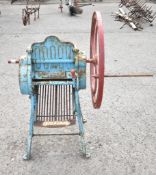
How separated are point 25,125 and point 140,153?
63.5 inches

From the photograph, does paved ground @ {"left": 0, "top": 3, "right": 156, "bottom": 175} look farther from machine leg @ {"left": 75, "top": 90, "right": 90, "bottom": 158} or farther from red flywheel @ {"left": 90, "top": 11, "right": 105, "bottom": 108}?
red flywheel @ {"left": 90, "top": 11, "right": 105, "bottom": 108}

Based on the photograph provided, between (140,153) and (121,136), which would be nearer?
(140,153)

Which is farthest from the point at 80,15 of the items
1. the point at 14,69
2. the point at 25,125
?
the point at 25,125

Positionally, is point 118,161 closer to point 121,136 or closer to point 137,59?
point 121,136

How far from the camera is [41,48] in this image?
380cm

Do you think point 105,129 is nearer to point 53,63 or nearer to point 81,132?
point 81,132

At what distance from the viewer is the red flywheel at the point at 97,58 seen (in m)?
2.99

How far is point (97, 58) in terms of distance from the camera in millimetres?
3555

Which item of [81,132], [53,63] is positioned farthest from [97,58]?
[81,132]

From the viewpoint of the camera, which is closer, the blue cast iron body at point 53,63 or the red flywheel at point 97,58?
the red flywheel at point 97,58

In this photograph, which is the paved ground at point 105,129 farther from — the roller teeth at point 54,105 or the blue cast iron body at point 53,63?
the blue cast iron body at point 53,63

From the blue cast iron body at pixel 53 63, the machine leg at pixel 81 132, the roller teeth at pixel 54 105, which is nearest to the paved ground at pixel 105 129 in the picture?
the machine leg at pixel 81 132

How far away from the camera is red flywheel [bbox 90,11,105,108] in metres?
2.99

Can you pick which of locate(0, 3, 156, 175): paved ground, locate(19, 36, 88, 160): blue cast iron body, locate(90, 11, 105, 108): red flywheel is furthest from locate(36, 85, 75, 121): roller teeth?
locate(90, 11, 105, 108): red flywheel
